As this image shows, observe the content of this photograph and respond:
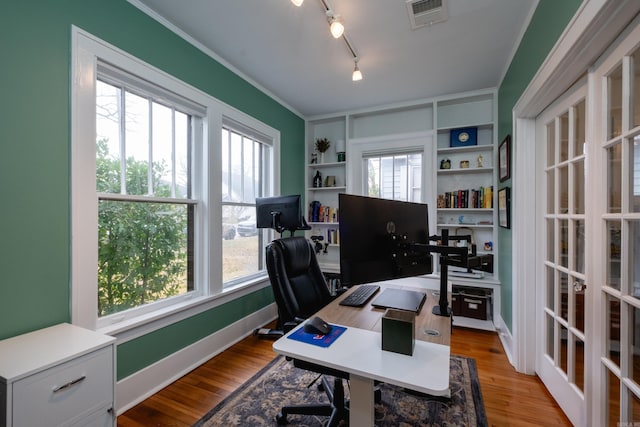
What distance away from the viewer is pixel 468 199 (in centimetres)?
320

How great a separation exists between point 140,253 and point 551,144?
10.0 ft

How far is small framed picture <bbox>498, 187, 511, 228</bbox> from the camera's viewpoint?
2430mm

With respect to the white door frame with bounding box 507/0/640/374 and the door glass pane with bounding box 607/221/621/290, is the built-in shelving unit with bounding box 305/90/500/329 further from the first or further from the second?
the door glass pane with bounding box 607/221/621/290

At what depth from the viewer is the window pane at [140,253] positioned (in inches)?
70.1

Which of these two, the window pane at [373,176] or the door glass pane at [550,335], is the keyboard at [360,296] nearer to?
the door glass pane at [550,335]

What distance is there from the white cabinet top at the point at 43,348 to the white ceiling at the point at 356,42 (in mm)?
2083

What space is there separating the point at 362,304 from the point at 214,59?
7.95 feet

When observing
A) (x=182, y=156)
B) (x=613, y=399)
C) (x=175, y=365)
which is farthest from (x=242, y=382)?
(x=613, y=399)

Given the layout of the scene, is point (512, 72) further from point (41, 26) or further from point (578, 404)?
point (41, 26)

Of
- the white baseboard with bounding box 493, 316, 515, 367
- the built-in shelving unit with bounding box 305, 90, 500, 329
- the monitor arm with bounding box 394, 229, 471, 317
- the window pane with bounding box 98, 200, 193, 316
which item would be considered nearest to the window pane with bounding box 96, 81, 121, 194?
the window pane with bounding box 98, 200, 193, 316

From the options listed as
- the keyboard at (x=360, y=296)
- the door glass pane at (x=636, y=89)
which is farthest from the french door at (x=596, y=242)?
the keyboard at (x=360, y=296)

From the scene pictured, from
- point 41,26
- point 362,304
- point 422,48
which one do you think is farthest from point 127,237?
point 422,48

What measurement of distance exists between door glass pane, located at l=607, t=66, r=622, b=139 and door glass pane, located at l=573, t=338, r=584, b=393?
114 cm

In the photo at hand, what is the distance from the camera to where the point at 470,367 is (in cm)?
222
